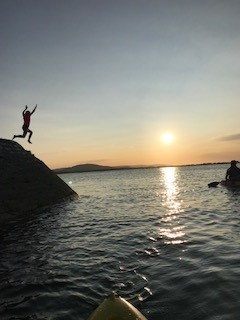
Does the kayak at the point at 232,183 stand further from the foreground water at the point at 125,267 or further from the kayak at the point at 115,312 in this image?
the kayak at the point at 115,312

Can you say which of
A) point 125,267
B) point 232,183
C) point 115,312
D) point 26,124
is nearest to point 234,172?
point 232,183

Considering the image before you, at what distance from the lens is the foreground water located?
21.6ft

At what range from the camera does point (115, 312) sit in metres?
5.22

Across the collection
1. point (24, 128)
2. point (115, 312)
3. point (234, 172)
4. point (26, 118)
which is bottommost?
point (115, 312)

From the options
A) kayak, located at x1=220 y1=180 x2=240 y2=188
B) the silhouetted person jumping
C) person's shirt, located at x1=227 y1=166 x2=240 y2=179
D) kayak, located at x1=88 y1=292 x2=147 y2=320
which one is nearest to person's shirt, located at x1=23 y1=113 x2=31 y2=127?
the silhouetted person jumping

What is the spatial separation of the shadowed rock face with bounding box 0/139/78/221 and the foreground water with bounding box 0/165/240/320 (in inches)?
88.1

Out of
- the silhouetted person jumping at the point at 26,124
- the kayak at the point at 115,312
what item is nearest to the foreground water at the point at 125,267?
the kayak at the point at 115,312

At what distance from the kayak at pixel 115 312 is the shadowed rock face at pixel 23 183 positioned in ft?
41.8

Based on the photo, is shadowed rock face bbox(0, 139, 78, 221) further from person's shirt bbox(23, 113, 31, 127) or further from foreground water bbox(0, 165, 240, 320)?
foreground water bbox(0, 165, 240, 320)

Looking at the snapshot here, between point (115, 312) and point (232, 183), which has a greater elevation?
point (232, 183)

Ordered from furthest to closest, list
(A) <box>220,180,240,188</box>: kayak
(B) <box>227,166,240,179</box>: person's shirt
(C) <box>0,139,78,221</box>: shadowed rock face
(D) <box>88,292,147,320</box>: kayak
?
1. (B) <box>227,166,240,179</box>: person's shirt
2. (A) <box>220,180,240,188</box>: kayak
3. (C) <box>0,139,78,221</box>: shadowed rock face
4. (D) <box>88,292,147,320</box>: kayak

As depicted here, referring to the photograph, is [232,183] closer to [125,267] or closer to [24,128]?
[24,128]

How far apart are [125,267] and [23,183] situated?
1313 centimetres

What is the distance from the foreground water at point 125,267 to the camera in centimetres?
659
